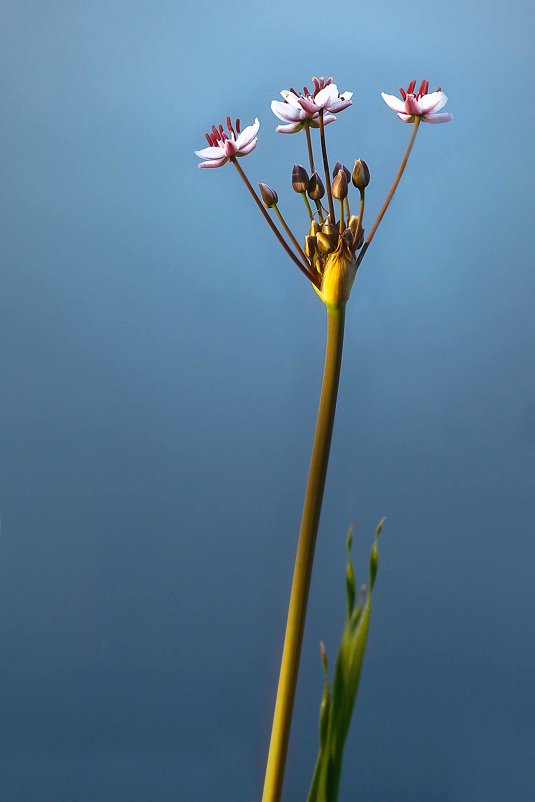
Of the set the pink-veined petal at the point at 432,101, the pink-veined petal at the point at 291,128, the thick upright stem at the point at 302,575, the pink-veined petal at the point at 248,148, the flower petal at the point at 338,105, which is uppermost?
the pink-veined petal at the point at 432,101

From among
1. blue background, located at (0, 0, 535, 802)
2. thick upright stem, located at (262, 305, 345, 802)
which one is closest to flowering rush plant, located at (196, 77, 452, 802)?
thick upright stem, located at (262, 305, 345, 802)

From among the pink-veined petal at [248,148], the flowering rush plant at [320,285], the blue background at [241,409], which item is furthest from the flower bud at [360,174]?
the blue background at [241,409]

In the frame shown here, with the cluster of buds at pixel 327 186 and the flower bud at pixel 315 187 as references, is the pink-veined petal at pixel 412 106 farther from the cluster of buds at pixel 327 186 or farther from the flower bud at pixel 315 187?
the flower bud at pixel 315 187

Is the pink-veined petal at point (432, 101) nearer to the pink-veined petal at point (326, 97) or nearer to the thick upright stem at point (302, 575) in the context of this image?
the pink-veined petal at point (326, 97)

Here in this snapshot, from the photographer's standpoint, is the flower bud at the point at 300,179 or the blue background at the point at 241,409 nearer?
the flower bud at the point at 300,179

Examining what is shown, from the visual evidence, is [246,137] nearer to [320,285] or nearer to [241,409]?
[320,285]

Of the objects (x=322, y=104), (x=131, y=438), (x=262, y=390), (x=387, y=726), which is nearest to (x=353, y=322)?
(x=262, y=390)

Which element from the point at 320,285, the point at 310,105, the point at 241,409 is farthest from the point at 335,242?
the point at 241,409

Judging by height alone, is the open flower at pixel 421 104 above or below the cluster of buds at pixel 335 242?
above
